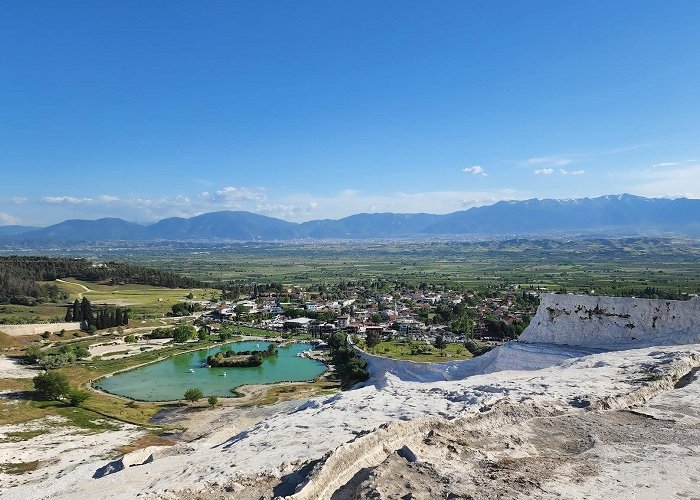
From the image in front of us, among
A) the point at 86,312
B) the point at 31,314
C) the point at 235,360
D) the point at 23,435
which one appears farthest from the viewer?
the point at 31,314

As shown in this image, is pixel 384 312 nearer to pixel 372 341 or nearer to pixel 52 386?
pixel 372 341

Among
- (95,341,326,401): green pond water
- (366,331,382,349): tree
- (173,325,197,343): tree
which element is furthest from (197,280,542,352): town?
(95,341,326,401): green pond water

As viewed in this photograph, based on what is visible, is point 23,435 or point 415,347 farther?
point 415,347

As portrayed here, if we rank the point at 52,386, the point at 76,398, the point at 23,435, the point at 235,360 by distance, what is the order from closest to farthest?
the point at 23,435
the point at 76,398
the point at 52,386
the point at 235,360

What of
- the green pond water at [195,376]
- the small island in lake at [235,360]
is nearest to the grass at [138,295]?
the green pond water at [195,376]

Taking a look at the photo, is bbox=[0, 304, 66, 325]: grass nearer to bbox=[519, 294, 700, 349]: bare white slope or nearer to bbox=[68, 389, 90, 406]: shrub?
bbox=[68, 389, 90, 406]: shrub

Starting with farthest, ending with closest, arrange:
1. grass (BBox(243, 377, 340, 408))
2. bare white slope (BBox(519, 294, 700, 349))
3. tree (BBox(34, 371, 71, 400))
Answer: grass (BBox(243, 377, 340, 408)), tree (BBox(34, 371, 71, 400)), bare white slope (BBox(519, 294, 700, 349))

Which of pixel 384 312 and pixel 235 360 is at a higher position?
pixel 235 360

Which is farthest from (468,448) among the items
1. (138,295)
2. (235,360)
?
(138,295)
